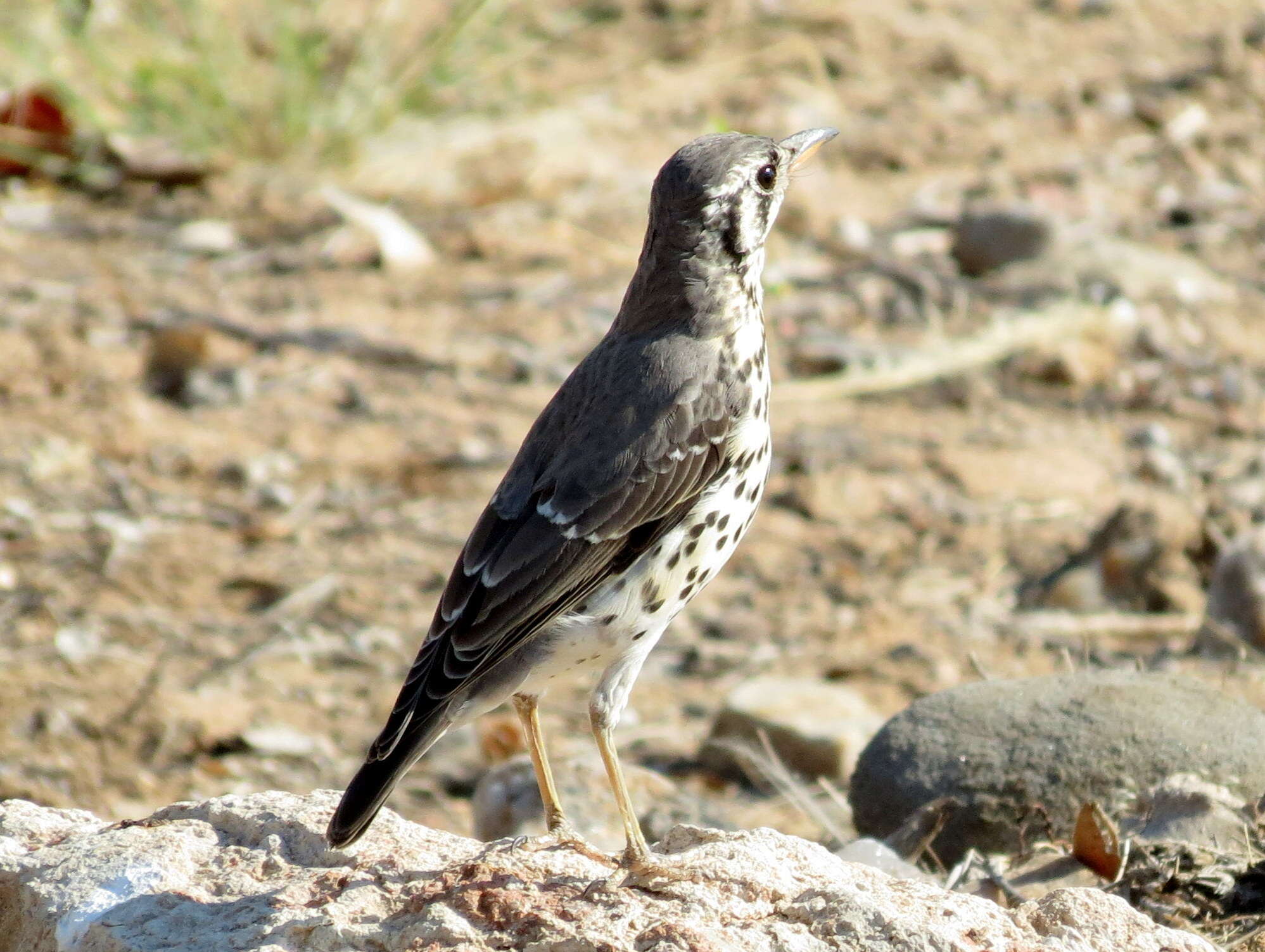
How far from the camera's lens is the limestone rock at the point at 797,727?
6.38 metres

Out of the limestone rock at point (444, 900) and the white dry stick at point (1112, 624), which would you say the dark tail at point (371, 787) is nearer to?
the limestone rock at point (444, 900)

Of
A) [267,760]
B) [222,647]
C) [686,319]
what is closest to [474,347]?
[222,647]

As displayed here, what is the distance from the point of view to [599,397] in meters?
4.96

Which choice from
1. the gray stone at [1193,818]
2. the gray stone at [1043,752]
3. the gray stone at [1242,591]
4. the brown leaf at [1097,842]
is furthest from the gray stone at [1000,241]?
the brown leaf at [1097,842]

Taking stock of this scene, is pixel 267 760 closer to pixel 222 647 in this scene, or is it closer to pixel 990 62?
pixel 222 647

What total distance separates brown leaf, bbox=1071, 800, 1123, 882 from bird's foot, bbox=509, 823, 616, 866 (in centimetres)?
142

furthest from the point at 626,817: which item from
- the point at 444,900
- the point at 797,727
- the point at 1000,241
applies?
the point at 1000,241

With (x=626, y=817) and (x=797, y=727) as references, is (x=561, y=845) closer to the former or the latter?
(x=626, y=817)

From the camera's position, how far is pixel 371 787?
3.97m

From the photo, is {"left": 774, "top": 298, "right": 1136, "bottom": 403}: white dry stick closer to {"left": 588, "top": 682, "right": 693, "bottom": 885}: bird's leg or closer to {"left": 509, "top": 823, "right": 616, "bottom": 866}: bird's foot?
{"left": 588, "top": 682, "right": 693, "bottom": 885}: bird's leg

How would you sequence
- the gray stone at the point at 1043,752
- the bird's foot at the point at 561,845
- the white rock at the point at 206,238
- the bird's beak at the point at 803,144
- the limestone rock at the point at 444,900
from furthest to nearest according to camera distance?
the white rock at the point at 206,238 < the bird's beak at the point at 803,144 < the gray stone at the point at 1043,752 < the bird's foot at the point at 561,845 < the limestone rock at the point at 444,900

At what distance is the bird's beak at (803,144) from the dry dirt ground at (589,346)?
241 centimetres

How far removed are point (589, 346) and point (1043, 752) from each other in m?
5.09

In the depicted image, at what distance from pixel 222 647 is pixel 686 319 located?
3.18 metres
